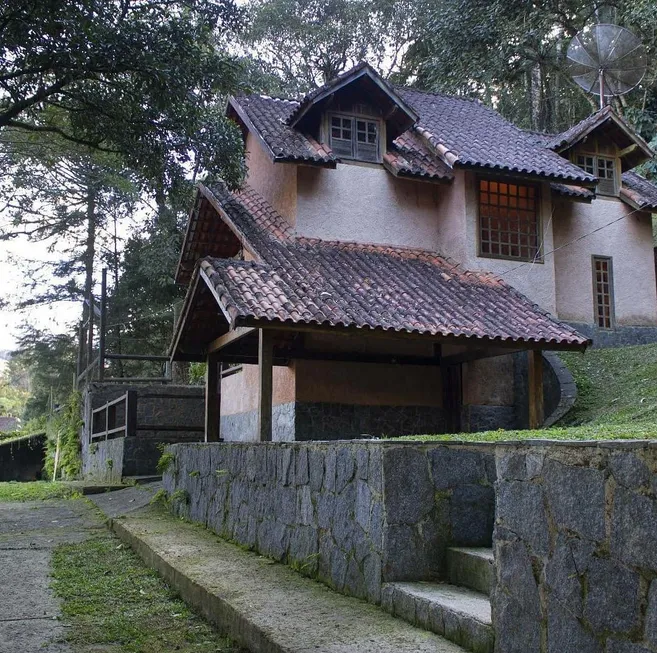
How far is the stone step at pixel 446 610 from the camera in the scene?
3.56m

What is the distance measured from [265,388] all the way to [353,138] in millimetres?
6559

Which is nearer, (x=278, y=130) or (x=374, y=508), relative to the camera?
(x=374, y=508)

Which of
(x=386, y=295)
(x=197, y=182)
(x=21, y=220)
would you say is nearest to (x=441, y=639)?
(x=386, y=295)

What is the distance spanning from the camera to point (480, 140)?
1617 cm

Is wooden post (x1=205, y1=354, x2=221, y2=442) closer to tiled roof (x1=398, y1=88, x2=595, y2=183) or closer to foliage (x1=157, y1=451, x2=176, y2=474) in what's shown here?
foliage (x1=157, y1=451, x2=176, y2=474)

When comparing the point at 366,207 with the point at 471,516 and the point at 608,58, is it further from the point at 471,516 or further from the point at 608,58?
the point at 471,516

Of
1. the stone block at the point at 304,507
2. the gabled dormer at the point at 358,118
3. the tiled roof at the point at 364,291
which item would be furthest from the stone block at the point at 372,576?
the gabled dormer at the point at 358,118

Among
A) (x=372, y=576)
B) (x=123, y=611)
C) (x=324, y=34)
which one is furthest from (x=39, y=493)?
(x=324, y=34)

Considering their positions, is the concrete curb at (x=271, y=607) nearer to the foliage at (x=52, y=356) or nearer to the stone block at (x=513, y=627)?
the stone block at (x=513, y=627)

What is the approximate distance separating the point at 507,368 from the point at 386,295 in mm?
3324

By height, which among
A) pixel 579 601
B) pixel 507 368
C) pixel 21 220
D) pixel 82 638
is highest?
pixel 21 220

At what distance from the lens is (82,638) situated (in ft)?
16.3

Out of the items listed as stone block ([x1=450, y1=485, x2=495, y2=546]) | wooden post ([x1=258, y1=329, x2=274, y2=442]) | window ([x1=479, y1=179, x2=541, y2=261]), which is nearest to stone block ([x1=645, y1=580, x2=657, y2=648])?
stone block ([x1=450, y1=485, x2=495, y2=546])

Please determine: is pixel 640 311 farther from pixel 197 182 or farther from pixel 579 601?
pixel 579 601
